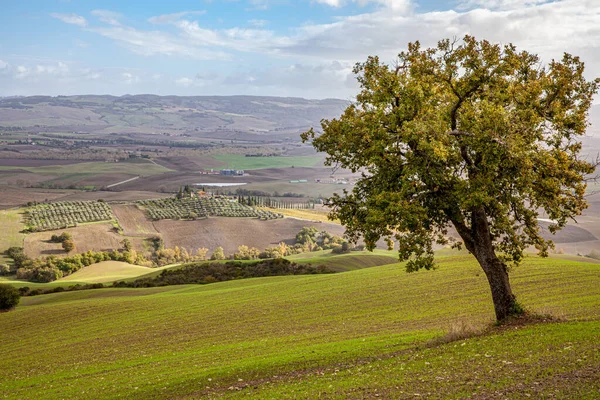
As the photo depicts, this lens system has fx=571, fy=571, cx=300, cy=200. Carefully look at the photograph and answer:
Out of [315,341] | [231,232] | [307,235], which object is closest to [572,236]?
[307,235]

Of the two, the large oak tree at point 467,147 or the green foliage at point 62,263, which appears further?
the green foliage at point 62,263

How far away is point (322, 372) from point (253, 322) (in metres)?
16.3

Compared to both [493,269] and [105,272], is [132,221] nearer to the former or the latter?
[105,272]

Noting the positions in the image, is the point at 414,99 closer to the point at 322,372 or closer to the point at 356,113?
the point at 356,113

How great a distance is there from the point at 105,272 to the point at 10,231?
143 ft

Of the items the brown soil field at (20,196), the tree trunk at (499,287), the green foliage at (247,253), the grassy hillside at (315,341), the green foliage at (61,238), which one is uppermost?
the tree trunk at (499,287)

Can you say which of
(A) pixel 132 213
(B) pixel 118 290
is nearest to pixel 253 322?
(B) pixel 118 290

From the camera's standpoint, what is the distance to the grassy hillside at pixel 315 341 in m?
19.0

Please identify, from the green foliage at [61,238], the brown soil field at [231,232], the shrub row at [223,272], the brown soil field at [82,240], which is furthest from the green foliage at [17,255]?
the shrub row at [223,272]

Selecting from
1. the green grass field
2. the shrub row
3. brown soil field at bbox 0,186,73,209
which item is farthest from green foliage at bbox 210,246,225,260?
brown soil field at bbox 0,186,73,209

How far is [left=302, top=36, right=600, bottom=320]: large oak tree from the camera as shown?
24.8 m

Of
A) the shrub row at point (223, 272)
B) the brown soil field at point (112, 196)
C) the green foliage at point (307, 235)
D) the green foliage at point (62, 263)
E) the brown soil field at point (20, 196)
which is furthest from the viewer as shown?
the brown soil field at point (112, 196)

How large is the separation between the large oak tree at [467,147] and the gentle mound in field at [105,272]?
65.3m

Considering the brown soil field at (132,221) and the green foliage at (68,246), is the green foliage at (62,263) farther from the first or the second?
the brown soil field at (132,221)
